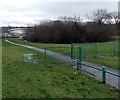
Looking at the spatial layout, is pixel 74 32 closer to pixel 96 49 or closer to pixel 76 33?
pixel 76 33

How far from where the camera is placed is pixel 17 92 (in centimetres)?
531

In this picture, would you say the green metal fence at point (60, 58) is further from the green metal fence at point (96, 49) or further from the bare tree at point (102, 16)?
the bare tree at point (102, 16)

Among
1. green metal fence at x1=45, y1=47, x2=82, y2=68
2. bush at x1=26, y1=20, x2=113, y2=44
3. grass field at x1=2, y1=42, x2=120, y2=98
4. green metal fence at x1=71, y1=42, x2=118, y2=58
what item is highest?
bush at x1=26, y1=20, x2=113, y2=44

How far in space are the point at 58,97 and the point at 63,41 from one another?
3958 centimetres

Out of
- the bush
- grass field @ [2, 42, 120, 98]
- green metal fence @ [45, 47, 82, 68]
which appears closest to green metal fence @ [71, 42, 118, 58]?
green metal fence @ [45, 47, 82, 68]

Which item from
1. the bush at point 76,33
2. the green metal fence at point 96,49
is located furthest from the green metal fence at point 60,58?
the bush at point 76,33

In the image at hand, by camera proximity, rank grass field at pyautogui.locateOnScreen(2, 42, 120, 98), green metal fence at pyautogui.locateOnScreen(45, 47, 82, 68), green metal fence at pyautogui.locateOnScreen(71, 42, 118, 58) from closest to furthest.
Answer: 1. grass field at pyautogui.locateOnScreen(2, 42, 120, 98)
2. green metal fence at pyautogui.locateOnScreen(45, 47, 82, 68)
3. green metal fence at pyautogui.locateOnScreen(71, 42, 118, 58)

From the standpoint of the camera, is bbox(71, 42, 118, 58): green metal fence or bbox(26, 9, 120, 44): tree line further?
bbox(26, 9, 120, 44): tree line

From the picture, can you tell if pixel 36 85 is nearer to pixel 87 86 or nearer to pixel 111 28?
pixel 87 86

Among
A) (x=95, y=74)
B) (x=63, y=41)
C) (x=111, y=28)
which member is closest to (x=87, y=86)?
(x=95, y=74)

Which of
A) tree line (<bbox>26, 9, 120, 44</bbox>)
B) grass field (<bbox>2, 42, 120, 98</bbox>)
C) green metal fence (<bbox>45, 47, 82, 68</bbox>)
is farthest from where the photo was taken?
tree line (<bbox>26, 9, 120, 44</bbox>)

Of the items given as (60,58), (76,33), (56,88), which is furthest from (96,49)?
(76,33)

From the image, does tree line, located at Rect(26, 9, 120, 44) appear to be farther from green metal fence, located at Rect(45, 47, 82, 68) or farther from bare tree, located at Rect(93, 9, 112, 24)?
green metal fence, located at Rect(45, 47, 82, 68)

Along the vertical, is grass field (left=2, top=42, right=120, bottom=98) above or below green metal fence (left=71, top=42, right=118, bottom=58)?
below
